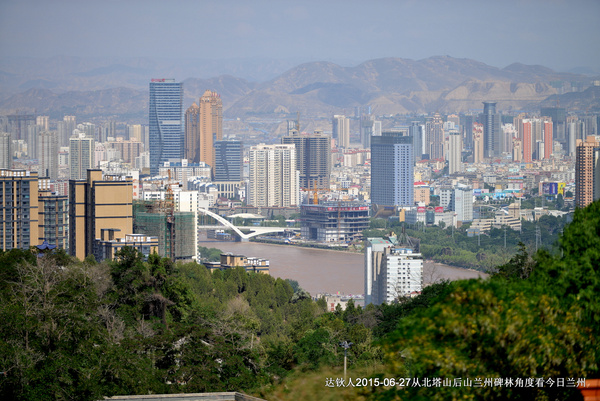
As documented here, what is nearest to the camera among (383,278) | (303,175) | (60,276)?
(60,276)

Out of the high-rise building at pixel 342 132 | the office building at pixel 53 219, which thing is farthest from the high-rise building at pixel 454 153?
the office building at pixel 53 219

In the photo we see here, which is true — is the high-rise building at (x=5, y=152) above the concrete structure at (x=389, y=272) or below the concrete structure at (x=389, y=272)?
above

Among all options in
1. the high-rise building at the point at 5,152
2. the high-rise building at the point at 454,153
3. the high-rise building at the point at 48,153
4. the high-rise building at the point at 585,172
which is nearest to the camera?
the high-rise building at the point at 585,172

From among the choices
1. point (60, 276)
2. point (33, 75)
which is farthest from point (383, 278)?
point (33, 75)

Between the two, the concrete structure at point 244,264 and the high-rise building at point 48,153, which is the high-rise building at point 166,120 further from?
the concrete structure at point 244,264

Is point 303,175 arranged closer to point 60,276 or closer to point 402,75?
point 60,276

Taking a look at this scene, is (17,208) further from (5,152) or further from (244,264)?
(5,152)
